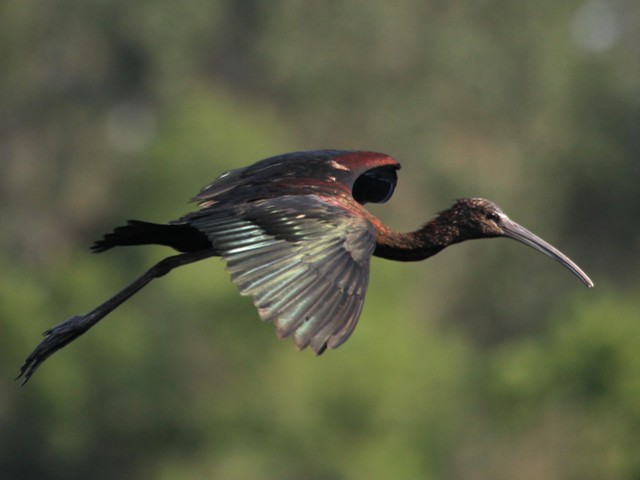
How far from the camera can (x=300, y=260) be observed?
10.8 metres

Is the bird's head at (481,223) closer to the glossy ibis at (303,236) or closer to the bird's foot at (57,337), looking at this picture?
the glossy ibis at (303,236)

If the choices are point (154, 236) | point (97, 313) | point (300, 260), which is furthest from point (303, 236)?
point (97, 313)

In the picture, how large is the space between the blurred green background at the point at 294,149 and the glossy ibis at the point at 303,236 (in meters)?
24.2

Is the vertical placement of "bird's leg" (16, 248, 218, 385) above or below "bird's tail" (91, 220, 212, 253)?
below

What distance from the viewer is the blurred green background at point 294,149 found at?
4041 centimetres

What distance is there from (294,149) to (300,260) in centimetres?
4303

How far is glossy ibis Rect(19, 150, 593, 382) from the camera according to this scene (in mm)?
10453

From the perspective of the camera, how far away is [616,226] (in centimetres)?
5788

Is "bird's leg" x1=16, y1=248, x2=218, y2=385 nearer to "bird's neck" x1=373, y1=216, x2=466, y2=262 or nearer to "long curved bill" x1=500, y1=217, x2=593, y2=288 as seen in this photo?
"bird's neck" x1=373, y1=216, x2=466, y2=262

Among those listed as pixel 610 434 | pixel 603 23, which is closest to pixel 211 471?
pixel 610 434

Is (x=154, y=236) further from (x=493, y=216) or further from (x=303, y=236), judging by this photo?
(x=493, y=216)

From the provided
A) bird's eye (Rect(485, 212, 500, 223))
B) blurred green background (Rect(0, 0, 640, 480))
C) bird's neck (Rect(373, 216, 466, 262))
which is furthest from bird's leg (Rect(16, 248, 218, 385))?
blurred green background (Rect(0, 0, 640, 480))

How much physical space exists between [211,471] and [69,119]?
829 inches

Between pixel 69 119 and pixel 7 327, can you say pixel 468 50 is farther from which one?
pixel 7 327
